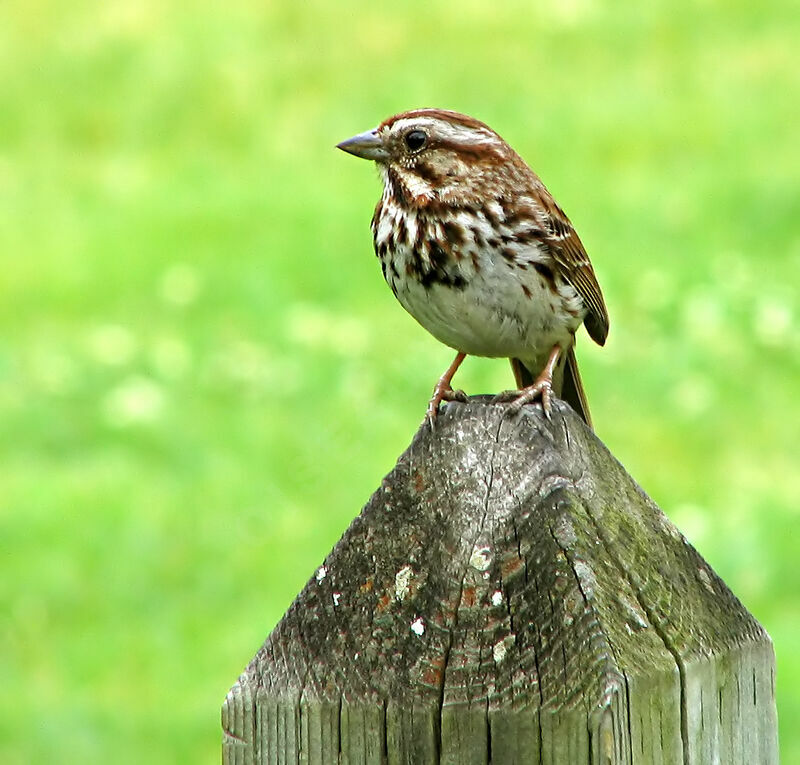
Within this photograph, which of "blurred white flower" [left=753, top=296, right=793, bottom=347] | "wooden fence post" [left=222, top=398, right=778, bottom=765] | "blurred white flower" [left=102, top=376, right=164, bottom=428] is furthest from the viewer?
"blurred white flower" [left=753, top=296, right=793, bottom=347]

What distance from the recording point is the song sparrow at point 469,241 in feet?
12.6

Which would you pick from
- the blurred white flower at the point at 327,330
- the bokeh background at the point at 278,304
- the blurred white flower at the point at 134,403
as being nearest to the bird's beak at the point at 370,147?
the bokeh background at the point at 278,304

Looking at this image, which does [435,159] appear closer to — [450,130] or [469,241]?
[450,130]

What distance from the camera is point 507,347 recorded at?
13.1 feet

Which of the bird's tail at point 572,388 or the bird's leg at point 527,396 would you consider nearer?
the bird's leg at point 527,396

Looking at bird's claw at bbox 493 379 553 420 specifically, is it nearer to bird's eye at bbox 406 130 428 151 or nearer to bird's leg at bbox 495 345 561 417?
bird's leg at bbox 495 345 561 417

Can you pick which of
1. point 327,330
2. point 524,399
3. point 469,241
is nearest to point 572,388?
point 469,241

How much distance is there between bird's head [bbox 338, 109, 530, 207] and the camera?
3908 millimetres

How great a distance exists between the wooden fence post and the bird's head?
1.78 meters

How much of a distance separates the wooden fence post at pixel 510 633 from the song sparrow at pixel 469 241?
162cm

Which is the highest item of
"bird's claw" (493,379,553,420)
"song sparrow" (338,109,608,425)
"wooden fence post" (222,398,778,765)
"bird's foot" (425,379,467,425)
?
"song sparrow" (338,109,608,425)

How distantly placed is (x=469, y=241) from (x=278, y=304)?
5283 mm

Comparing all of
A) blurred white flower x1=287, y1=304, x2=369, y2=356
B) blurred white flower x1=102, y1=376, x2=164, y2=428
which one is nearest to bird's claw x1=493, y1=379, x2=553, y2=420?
blurred white flower x1=102, y1=376, x2=164, y2=428

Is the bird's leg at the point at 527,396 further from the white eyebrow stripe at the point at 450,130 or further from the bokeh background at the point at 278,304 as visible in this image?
the bokeh background at the point at 278,304
